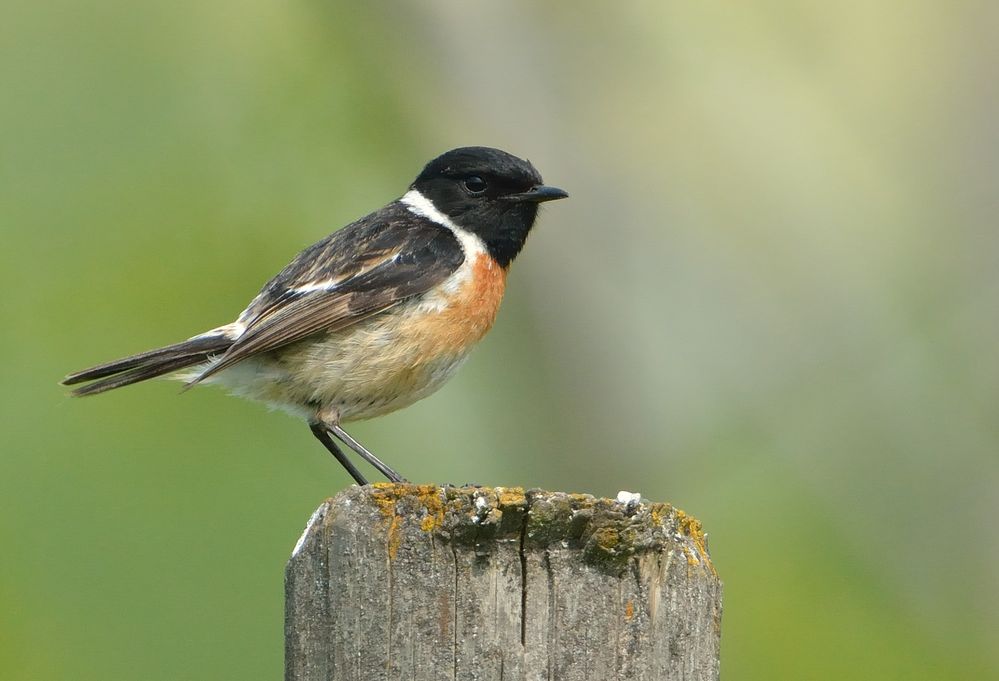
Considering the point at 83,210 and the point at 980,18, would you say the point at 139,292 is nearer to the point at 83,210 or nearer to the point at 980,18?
the point at 83,210

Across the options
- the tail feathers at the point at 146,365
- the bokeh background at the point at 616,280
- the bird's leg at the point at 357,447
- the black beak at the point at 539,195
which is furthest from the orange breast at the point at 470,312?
the bokeh background at the point at 616,280

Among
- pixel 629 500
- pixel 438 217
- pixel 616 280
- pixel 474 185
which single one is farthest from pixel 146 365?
pixel 616 280

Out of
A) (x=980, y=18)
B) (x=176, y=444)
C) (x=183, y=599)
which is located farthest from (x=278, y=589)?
(x=980, y=18)

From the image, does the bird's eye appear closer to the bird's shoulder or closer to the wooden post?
the bird's shoulder

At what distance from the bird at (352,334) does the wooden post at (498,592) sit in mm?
2288

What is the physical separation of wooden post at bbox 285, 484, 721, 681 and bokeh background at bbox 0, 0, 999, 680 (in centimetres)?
497

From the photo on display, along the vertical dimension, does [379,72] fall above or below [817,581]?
above

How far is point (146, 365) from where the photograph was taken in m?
5.43

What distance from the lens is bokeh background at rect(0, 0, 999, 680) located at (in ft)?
26.8

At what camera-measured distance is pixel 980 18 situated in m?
8.77

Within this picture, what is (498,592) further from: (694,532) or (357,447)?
(357,447)

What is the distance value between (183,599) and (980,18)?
6.93 metres

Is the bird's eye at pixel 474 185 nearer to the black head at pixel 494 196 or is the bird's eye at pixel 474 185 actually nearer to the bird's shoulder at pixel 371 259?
the black head at pixel 494 196

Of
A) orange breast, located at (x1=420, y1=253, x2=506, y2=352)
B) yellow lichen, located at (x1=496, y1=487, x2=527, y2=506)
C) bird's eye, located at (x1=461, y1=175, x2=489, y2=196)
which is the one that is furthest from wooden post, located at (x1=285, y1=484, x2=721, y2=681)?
bird's eye, located at (x1=461, y1=175, x2=489, y2=196)
